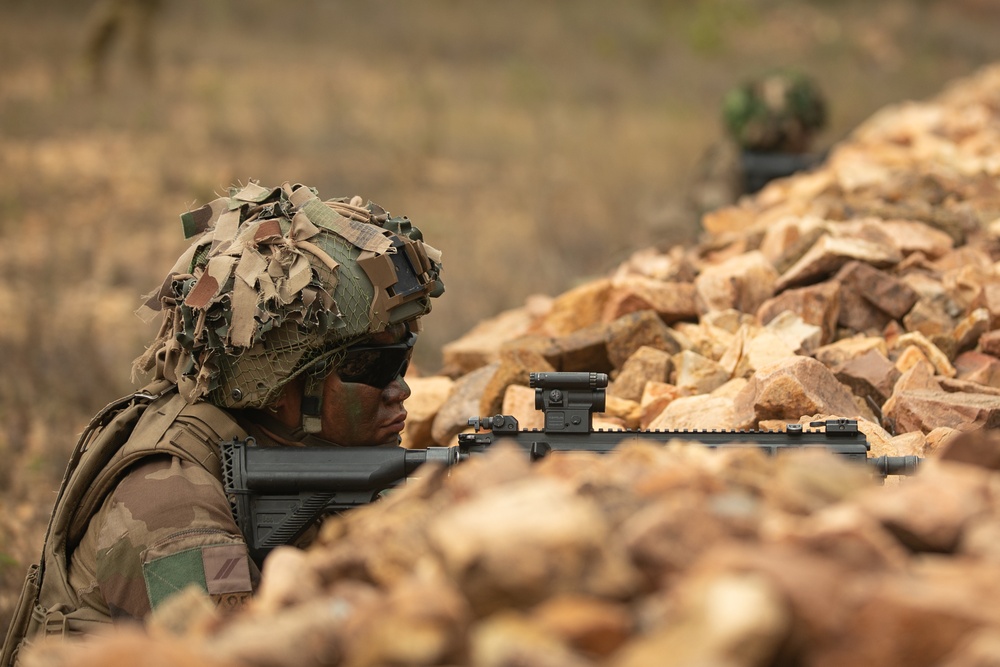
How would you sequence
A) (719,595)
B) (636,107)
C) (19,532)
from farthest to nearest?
1. (636,107)
2. (19,532)
3. (719,595)

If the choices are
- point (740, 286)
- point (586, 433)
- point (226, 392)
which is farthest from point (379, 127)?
point (586, 433)

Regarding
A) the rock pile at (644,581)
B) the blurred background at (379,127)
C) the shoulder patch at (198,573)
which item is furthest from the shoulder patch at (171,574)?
the blurred background at (379,127)

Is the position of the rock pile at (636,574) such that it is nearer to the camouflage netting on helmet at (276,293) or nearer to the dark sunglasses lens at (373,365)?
the camouflage netting on helmet at (276,293)

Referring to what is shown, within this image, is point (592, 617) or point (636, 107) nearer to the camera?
point (592, 617)

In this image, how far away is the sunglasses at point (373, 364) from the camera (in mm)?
3982

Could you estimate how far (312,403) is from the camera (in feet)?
13.0

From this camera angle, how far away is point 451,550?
2023mm

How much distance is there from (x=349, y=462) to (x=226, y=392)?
42cm

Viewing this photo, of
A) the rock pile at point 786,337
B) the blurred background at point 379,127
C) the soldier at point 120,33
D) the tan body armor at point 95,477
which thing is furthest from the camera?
the soldier at point 120,33

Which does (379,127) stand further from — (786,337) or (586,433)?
(586,433)

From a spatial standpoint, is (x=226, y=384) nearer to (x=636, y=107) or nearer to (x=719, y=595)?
(x=719, y=595)

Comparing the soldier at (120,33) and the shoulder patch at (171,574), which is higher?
the soldier at (120,33)

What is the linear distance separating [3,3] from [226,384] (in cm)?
2054

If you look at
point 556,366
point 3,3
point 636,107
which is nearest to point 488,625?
point 556,366
